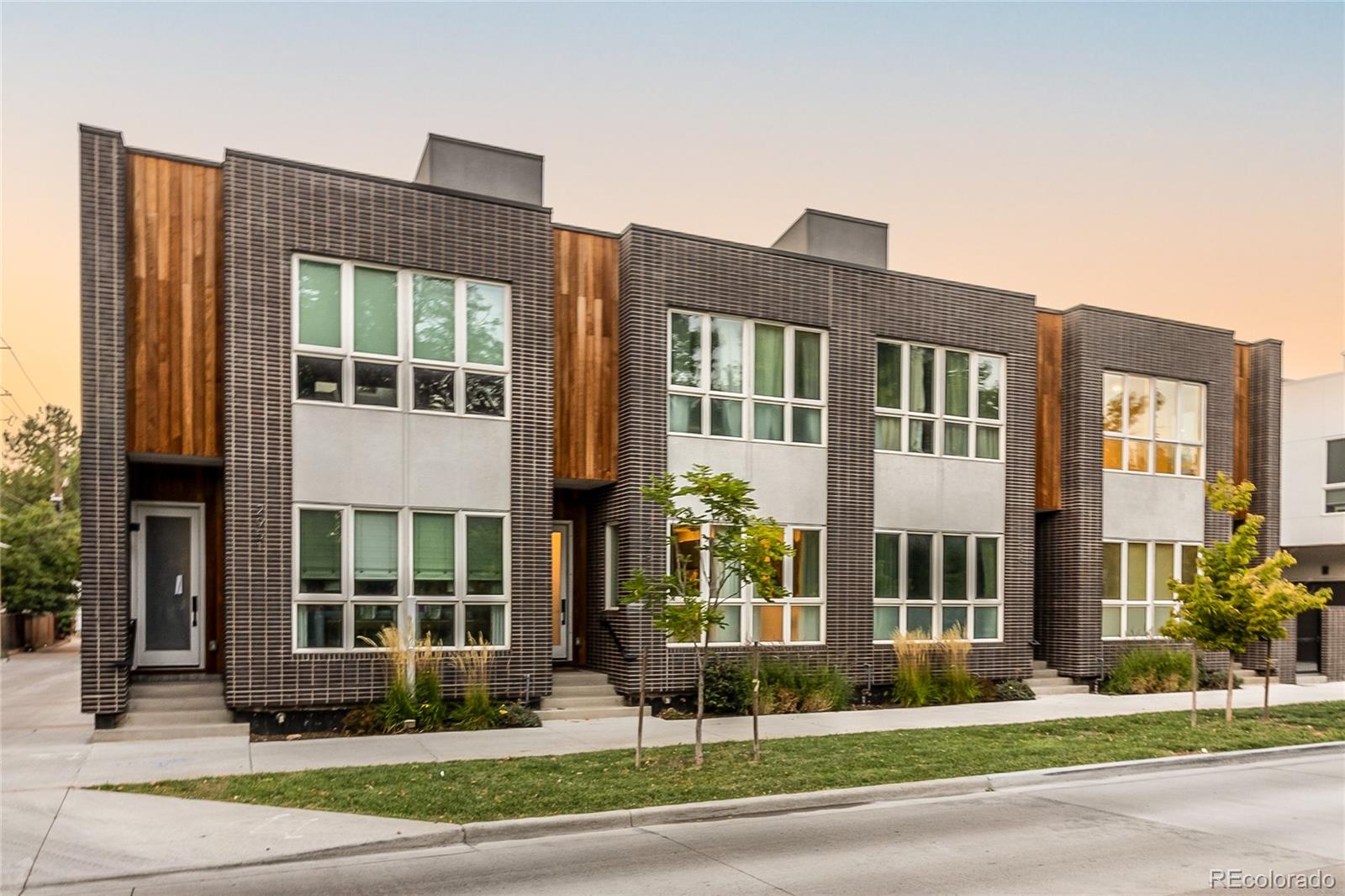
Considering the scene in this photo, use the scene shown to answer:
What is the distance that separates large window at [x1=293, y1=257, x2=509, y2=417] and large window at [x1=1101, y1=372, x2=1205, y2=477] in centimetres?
1297

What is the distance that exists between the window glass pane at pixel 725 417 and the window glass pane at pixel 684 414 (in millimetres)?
77

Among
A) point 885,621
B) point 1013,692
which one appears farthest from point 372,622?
point 1013,692

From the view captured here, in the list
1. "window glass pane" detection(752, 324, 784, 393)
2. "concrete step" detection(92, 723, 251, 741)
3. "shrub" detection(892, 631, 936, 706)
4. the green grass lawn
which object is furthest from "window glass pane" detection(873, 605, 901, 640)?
"concrete step" detection(92, 723, 251, 741)

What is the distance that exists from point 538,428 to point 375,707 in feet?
15.3

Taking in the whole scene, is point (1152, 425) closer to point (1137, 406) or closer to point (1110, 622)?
point (1137, 406)

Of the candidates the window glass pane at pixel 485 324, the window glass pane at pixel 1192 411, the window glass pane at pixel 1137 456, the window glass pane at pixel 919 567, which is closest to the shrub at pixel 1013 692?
the window glass pane at pixel 919 567

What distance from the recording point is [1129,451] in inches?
837

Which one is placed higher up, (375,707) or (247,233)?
(247,233)

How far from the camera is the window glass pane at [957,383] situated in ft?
63.0

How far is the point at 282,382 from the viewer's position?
13.8m

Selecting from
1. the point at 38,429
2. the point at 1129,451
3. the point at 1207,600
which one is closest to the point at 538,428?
the point at 1207,600

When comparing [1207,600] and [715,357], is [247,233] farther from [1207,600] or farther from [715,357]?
[1207,600]

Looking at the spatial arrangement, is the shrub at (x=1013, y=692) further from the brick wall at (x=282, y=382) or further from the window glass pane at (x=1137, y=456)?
the brick wall at (x=282, y=382)

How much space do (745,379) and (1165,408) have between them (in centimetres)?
1044
